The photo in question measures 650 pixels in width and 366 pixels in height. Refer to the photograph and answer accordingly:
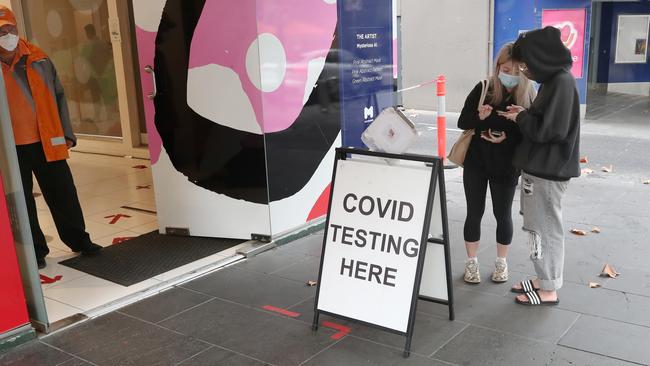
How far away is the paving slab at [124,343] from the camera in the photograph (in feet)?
11.5

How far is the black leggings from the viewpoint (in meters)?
4.04

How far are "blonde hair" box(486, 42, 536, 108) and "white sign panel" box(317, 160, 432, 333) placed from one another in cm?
86

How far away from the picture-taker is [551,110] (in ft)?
11.5

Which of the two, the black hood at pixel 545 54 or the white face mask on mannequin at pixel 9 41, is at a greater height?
the white face mask on mannequin at pixel 9 41

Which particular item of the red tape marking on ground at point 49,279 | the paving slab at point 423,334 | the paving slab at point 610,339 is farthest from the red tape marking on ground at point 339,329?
the red tape marking on ground at point 49,279

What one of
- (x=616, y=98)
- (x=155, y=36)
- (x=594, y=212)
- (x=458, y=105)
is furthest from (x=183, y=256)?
(x=616, y=98)

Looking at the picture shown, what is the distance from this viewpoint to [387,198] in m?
3.47

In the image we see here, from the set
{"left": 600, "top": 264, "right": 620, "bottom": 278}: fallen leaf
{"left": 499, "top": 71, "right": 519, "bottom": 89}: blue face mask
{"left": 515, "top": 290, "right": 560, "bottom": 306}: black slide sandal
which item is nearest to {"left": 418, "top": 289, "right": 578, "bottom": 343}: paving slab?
{"left": 515, "top": 290, "right": 560, "bottom": 306}: black slide sandal

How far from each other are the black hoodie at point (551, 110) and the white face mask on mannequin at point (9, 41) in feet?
11.2

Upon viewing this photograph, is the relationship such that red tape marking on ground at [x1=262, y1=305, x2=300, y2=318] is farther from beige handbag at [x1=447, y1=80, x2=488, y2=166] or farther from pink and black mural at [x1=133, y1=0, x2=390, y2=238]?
beige handbag at [x1=447, y1=80, x2=488, y2=166]

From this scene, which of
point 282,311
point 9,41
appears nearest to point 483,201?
point 282,311

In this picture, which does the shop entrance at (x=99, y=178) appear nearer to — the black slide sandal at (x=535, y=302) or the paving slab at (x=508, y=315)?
the paving slab at (x=508, y=315)

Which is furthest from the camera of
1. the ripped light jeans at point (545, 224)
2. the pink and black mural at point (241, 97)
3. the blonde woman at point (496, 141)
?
the pink and black mural at point (241, 97)

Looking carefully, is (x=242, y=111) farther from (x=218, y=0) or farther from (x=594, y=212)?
(x=594, y=212)
